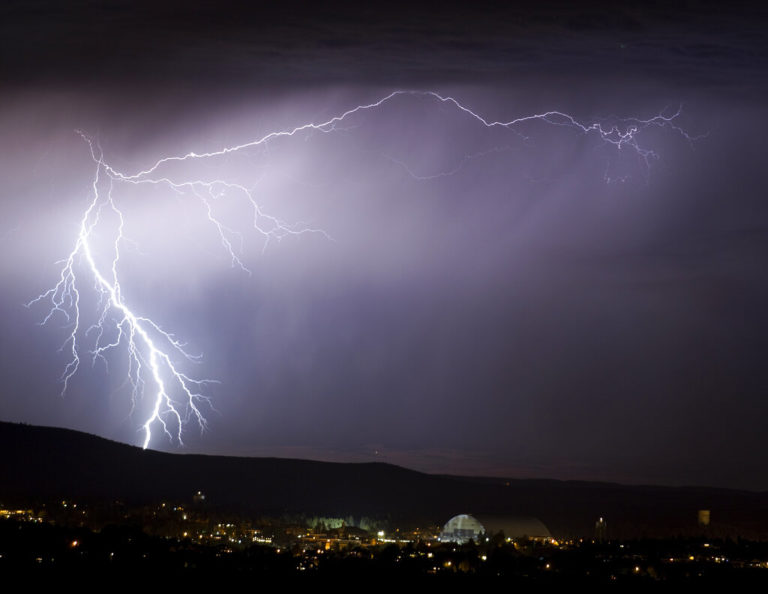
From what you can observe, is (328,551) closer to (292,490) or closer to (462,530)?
(462,530)

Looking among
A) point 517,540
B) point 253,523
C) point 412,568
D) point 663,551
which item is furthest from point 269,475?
point 412,568

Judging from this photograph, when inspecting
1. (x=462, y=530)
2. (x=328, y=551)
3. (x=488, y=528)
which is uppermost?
Answer: (x=488, y=528)

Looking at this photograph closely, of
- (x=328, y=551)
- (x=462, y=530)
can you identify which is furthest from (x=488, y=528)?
(x=328, y=551)

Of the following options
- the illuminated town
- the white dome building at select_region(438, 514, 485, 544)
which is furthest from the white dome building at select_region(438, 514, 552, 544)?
the illuminated town

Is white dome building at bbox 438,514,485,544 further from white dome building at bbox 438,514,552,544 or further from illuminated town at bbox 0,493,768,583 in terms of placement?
illuminated town at bbox 0,493,768,583

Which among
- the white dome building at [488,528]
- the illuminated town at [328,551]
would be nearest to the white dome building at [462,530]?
the white dome building at [488,528]

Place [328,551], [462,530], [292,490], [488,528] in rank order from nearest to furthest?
[328,551] < [462,530] < [488,528] < [292,490]

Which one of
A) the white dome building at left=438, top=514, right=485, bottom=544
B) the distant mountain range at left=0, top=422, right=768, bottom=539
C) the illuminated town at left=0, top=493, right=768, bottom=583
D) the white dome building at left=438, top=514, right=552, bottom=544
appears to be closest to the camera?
the illuminated town at left=0, top=493, right=768, bottom=583

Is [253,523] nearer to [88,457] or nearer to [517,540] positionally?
[517,540]

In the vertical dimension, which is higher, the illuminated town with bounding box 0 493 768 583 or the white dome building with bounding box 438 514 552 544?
the white dome building with bounding box 438 514 552 544
